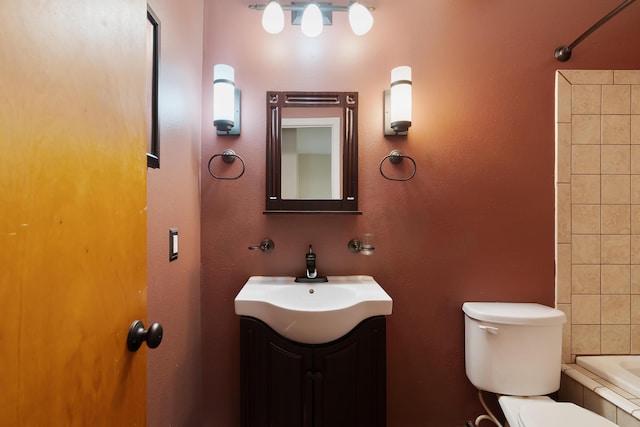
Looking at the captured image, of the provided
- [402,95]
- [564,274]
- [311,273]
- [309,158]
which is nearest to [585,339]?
[564,274]

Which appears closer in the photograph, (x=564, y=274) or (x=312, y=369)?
(x=312, y=369)

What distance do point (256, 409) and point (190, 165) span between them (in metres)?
1.06

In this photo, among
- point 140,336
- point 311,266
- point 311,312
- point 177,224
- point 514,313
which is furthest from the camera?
point 311,266

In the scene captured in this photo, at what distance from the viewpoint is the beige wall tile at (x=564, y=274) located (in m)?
1.39

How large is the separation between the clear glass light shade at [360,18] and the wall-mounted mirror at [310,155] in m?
0.30

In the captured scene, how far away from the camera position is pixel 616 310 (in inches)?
54.4

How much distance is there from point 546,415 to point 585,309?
64cm

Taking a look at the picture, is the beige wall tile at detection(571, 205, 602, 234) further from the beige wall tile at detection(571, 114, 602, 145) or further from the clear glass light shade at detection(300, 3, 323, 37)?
the clear glass light shade at detection(300, 3, 323, 37)

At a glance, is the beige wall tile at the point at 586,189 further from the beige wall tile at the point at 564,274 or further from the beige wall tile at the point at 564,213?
the beige wall tile at the point at 564,274

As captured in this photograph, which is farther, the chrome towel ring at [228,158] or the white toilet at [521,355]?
the chrome towel ring at [228,158]

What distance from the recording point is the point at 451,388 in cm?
141

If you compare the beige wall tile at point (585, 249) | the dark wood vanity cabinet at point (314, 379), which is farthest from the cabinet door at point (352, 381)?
the beige wall tile at point (585, 249)

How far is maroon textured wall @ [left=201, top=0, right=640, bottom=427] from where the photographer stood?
4.64 ft

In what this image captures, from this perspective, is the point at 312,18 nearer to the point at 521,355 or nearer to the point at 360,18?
the point at 360,18
